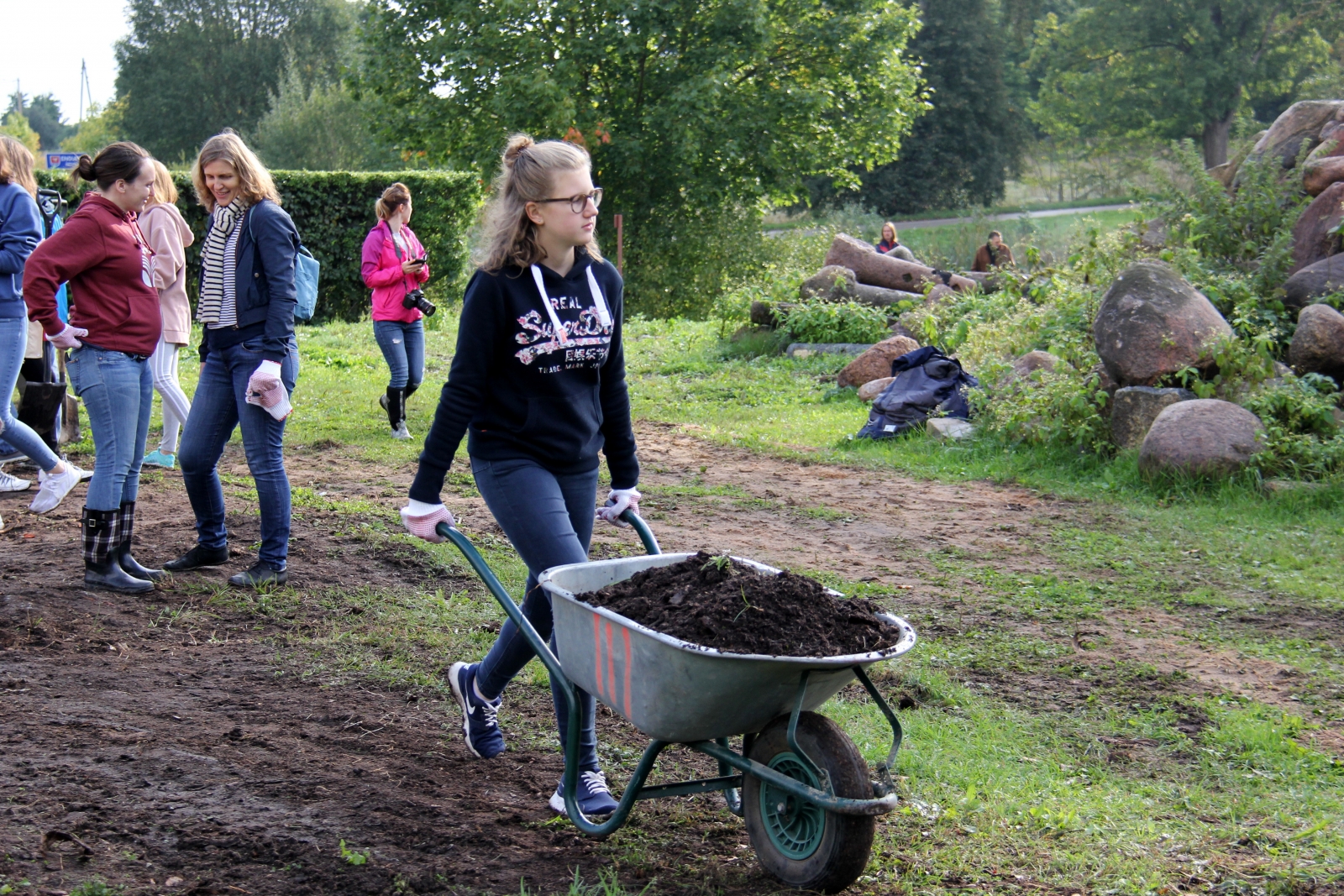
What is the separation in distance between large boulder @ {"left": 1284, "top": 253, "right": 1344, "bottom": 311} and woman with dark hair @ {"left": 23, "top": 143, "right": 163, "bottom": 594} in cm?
815

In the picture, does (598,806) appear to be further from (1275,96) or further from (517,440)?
(1275,96)

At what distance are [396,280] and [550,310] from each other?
5.65 m

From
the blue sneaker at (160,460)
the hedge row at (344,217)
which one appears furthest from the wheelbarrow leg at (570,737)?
the hedge row at (344,217)

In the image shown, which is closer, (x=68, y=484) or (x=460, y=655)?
(x=460, y=655)

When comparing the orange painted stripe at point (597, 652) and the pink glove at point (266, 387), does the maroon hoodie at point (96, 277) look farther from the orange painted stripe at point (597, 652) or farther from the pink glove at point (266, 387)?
the orange painted stripe at point (597, 652)

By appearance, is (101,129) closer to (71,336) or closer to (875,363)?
(875,363)

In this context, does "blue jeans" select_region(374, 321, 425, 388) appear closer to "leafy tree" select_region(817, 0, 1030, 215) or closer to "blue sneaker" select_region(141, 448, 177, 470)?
"blue sneaker" select_region(141, 448, 177, 470)

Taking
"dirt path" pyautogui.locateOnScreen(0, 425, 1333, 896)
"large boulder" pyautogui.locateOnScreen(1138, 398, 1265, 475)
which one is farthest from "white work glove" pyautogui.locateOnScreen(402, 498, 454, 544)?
"large boulder" pyautogui.locateOnScreen(1138, 398, 1265, 475)

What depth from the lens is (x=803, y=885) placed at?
2.70 metres

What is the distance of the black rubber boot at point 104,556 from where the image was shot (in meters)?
5.04

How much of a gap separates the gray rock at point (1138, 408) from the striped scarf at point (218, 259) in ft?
20.1

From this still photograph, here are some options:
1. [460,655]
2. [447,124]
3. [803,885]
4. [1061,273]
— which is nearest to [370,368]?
[1061,273]

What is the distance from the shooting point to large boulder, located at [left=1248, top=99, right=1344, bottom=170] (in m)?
10.6

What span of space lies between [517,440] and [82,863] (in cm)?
147
